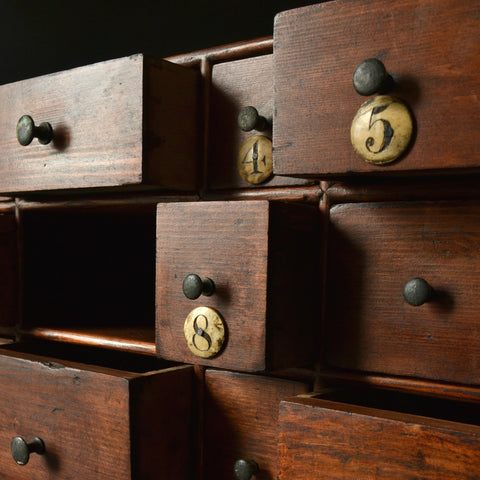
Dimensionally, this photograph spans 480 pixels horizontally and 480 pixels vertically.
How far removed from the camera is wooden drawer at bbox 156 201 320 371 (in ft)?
2.65

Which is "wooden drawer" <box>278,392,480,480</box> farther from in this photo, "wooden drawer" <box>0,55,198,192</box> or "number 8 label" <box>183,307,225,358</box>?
"wooden drawer" <box>0,55,198,192</box>

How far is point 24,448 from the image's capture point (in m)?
0.97

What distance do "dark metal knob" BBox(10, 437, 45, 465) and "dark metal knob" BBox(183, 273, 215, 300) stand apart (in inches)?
13.8

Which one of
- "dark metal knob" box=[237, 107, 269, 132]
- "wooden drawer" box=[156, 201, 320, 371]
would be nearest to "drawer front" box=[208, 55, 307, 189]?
"dark metal knob" box=[237, 107, 269, 132]

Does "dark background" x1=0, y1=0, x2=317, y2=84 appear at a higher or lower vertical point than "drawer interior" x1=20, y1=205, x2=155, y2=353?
higher

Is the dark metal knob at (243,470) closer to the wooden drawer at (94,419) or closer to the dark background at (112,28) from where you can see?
the wooden drawer at (94,419)

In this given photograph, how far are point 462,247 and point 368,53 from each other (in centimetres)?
25

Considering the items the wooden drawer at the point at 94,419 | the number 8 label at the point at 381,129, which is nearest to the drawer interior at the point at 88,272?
the wooden drawer at the point at 94,419

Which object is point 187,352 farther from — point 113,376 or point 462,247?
point 462,247

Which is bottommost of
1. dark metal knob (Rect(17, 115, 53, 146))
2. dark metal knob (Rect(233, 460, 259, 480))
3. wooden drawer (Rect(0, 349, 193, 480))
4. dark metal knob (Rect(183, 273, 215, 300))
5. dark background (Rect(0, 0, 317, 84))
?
dark metal knob (Rect(233, 460, 259, 480))

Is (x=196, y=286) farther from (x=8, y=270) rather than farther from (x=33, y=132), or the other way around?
(x=8, y=270)

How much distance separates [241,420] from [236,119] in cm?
44

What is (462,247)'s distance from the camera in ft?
2.54

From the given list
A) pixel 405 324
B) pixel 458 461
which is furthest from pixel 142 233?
pixel 458 461
